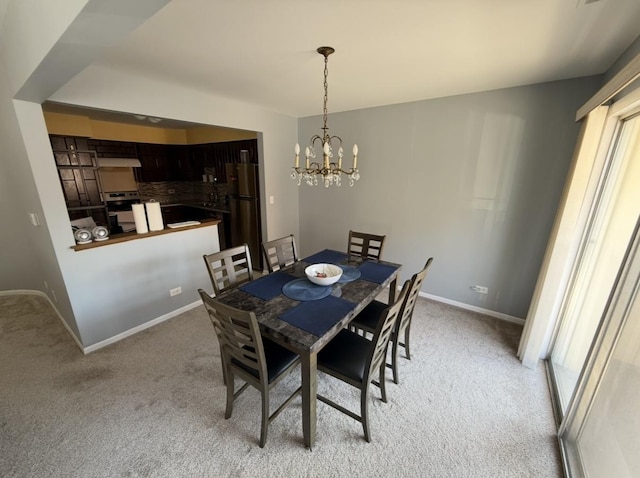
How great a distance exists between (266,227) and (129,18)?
10.2ft

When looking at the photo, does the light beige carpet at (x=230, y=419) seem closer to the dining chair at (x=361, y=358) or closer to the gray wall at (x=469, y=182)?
the dining chair at (x=361, y=358)

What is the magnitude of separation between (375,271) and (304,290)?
2.39 ft

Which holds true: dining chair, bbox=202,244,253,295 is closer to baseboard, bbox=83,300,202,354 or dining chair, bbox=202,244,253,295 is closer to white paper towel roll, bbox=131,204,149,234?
white paper towel roll, bbox=131,204,149,234

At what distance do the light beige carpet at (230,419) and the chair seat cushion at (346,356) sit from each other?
46 cm

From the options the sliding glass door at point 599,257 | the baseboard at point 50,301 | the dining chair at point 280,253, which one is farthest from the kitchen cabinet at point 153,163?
the sliding glass door at point 599,257

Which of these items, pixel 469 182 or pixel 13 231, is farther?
pixel 13 231

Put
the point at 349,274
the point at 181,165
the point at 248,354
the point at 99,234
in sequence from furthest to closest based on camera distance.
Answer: the point at 181,165, the point at 99,234, the point at 349,274, the point at 248,354

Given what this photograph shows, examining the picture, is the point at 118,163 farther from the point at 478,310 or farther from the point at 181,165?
the point at 478,310

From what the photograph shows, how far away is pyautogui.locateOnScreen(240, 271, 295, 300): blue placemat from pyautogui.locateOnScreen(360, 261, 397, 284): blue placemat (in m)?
0.65

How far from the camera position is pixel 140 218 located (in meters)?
2.60

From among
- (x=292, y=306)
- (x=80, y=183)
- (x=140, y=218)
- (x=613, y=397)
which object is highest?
(x=80, y=183)

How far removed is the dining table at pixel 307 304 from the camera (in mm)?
1438

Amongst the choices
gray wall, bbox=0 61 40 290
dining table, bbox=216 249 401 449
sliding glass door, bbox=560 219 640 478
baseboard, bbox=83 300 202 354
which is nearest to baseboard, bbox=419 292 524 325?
dining table, bbox=216 249 401 449

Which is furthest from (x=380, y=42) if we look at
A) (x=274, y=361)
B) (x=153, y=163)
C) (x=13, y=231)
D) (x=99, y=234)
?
(x=153, y=163)
